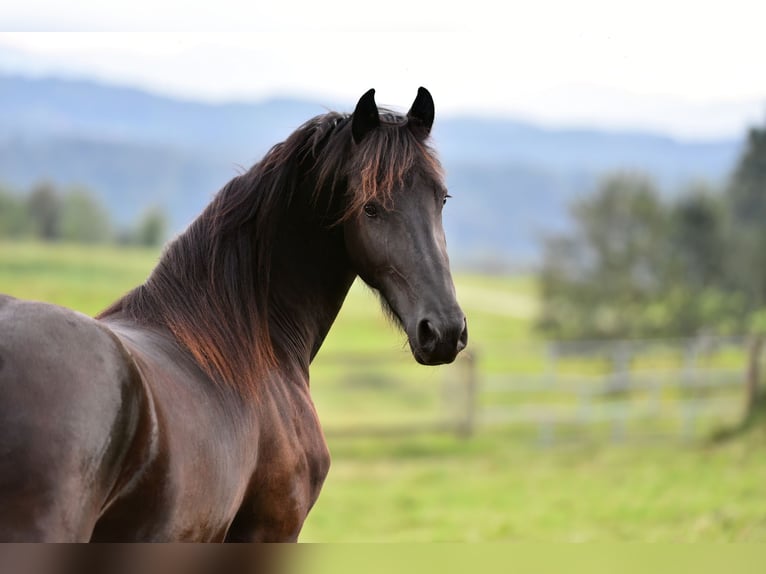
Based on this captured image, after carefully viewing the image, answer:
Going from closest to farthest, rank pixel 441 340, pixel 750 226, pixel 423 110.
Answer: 1. pixel 441 340
2. pixel 423 110
3. pixel 750 226

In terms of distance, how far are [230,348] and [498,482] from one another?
28.6 ft

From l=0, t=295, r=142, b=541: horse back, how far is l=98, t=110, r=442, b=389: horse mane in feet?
1.87

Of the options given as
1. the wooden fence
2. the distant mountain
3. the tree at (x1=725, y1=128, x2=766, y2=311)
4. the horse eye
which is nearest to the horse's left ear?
the horse eye

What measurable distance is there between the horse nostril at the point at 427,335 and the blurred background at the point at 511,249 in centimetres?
33

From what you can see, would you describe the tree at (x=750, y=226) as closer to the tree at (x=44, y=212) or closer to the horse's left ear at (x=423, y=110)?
the tree at (x=44, y=212)

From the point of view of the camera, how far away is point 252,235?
2.85 m

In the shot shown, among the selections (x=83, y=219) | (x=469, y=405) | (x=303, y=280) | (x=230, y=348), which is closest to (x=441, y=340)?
(x=230, y=348)

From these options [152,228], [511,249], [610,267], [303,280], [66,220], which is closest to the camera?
[303,280]

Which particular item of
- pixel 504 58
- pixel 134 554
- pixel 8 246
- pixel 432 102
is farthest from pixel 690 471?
pixel 8 246

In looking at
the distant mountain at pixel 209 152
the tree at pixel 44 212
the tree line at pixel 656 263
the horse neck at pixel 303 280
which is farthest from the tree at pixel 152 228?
the horse neck at pixel 303 280

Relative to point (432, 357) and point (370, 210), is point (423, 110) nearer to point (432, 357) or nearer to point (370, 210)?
point (370, 210)

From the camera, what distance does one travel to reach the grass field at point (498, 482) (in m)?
8.20

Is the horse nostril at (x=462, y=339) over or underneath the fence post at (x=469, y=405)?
over

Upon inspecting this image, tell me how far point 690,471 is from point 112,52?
26.6 m
